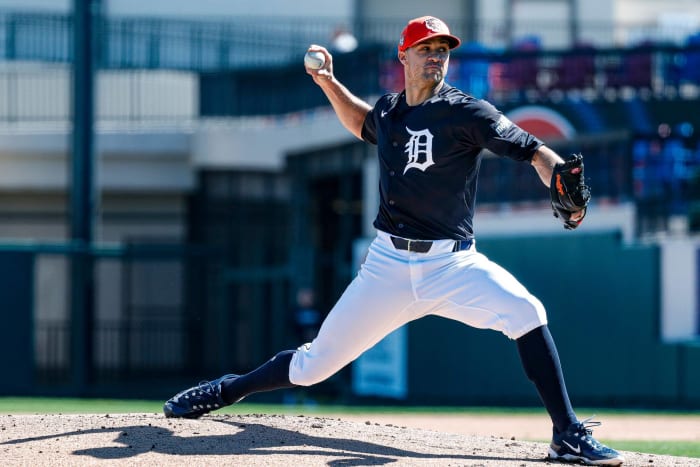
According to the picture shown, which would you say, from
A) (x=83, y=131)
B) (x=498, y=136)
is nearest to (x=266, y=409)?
(x=83, y=131)

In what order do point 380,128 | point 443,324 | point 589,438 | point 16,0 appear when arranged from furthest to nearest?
1. point 16,0
2. point 443,324
3. point 380,128
4. point 589,438

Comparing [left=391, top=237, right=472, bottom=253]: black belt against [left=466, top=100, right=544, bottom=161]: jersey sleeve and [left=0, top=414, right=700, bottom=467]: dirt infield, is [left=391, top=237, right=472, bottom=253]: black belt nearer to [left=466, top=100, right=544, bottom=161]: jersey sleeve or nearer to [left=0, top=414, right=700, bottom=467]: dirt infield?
Answer: [left=466, top=100, right=544, bottom=161]: jersey sleeve

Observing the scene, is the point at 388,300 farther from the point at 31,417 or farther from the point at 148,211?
the point at 148,211

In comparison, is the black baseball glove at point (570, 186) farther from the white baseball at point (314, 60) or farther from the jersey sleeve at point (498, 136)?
the white baseball at point (314, 60)

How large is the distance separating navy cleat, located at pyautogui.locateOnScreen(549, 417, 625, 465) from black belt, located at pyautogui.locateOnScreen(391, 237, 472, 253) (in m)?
0.95

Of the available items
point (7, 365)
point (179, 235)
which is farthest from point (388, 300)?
point (179, 235)

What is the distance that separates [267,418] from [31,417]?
1.28 m

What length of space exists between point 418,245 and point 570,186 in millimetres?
804

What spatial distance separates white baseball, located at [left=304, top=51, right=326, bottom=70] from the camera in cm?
592

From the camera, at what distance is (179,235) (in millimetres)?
21938

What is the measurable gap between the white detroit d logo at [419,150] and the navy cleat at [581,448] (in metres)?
1.37

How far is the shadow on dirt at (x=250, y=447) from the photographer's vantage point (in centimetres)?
537

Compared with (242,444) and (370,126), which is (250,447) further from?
(370,126)

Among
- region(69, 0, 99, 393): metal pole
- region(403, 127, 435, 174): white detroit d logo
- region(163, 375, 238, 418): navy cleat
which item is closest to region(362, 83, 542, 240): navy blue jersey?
region(403, 127, 435, 174): white detroit d logo
